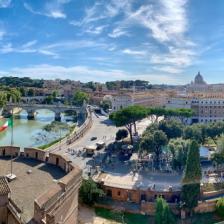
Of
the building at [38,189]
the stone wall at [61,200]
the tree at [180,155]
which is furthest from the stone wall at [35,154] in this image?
the tree at [180,155]

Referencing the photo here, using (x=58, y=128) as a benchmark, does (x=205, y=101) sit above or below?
above

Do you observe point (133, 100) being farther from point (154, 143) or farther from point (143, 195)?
point (143, 195)

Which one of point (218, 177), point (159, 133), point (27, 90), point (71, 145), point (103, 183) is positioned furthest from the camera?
point (27, 90)

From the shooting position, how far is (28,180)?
36.5 ft

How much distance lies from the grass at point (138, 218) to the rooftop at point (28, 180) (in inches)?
303

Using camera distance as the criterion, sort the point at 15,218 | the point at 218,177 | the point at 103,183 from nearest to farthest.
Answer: the point at 15,218 → the point at 103,183 → the point at 218,177

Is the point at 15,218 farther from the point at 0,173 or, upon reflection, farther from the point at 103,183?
the point at 103,183

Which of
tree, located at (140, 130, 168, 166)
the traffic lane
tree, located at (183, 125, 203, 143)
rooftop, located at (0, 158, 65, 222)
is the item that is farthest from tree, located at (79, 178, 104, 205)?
tree, located at (183, 125, 203, 143)

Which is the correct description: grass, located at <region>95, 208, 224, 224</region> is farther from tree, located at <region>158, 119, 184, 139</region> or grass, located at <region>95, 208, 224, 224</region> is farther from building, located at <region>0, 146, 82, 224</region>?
tree, located at <region>158, 119, 184, 139</region>

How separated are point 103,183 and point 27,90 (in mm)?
81574

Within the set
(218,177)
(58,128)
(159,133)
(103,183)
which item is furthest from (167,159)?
(58,128)

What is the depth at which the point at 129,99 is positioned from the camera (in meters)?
69.2

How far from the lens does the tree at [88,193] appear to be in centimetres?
2005

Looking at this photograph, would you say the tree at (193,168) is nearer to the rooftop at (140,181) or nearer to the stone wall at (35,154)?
the rooftop at (140,181)
